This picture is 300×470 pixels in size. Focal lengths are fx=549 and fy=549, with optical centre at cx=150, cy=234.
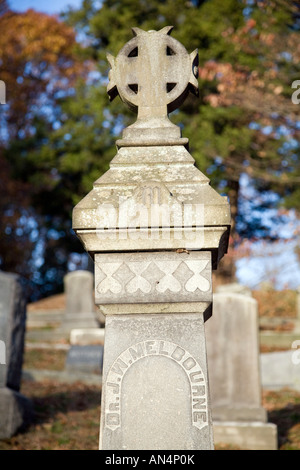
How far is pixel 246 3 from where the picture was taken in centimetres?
1762

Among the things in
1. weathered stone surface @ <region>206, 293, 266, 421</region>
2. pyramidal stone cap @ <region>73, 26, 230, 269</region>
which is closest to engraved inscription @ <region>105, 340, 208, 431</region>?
pyramidal stone cap @ <region>73, 26, 230, 269</region>

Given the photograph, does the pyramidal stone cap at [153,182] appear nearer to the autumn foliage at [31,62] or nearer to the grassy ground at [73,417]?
the grassy ground at [73,417]

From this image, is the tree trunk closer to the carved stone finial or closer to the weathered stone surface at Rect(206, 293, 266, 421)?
the weathered stone surface at Rect(206, 293, 266, 421)

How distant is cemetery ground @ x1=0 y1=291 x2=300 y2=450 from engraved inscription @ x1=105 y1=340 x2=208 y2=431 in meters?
3.66

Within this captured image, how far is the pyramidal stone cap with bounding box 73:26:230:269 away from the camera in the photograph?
3.14m

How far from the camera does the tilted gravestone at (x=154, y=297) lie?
3047 millimetres

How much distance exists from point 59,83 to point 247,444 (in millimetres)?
26031

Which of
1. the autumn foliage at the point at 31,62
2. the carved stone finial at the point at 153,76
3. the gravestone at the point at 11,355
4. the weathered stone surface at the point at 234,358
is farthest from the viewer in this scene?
the autumn foliage at the point at 31,62

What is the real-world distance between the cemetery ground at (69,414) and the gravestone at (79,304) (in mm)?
3973

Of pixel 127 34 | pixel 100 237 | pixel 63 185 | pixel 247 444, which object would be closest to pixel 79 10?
pixel 127 34

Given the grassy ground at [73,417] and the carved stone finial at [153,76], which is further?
the grassy ground at [73,417]

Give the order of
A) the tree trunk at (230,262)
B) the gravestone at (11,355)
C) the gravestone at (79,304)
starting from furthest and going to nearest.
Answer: the tree trunk at (230,262) → the gravestone at (79,304) → the gravestone at (11,355)

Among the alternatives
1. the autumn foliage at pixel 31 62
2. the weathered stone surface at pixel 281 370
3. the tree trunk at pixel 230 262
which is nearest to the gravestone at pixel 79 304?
the tree trunk at pixel 230 262
